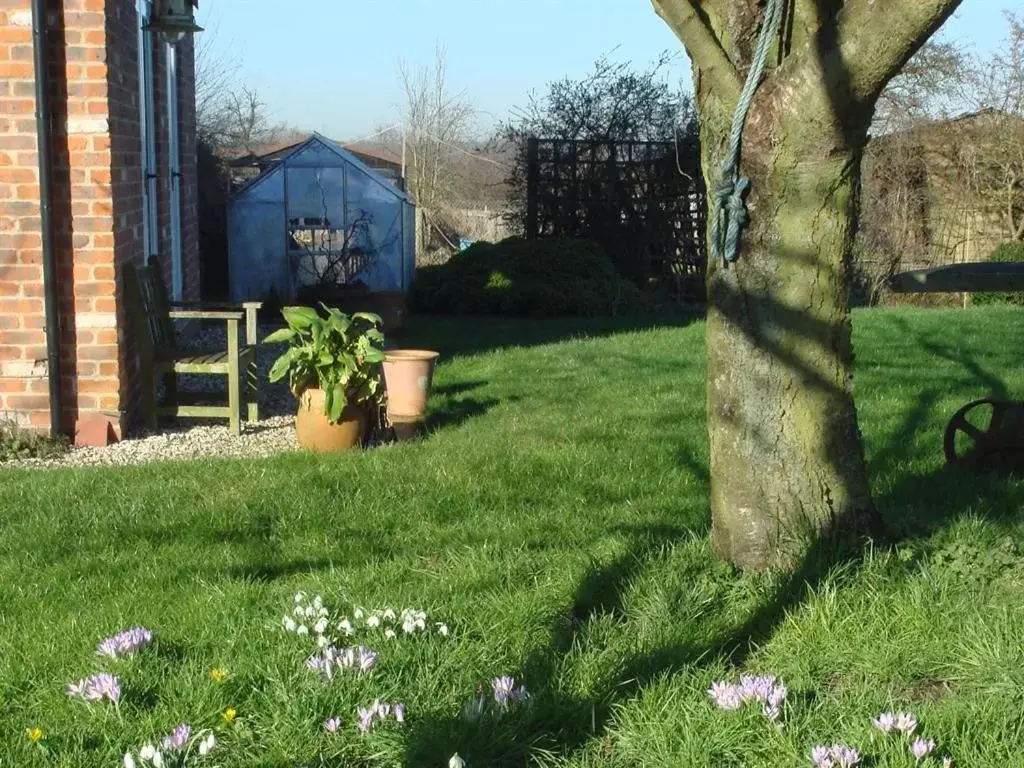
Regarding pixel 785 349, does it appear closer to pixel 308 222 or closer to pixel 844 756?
pixel 844 756

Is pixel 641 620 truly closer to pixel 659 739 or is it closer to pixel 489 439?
pixel 659 739

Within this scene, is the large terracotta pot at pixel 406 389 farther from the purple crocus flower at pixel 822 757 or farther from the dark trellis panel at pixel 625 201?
the dark trellis panel at pixel 625 201

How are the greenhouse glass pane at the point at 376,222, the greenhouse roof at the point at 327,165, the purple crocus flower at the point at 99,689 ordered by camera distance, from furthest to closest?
1. the greenhouse glass pane at the point at 376,222
2. the greenhouse roof at the point at 327,165
3. the purple crocus flower at the point at 99,689

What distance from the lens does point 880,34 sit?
3.35 meters

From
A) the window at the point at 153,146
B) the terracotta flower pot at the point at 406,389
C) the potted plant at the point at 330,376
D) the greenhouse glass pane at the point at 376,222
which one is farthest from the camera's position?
the greenhouse glass pane at the point at 376,222

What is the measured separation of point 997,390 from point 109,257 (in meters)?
5.67

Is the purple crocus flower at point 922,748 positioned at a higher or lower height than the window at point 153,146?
lower

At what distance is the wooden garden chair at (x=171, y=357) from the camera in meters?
7.42

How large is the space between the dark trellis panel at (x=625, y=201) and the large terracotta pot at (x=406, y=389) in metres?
10.0

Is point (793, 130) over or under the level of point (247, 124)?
under

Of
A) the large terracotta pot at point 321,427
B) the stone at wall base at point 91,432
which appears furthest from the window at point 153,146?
the large terracotta pot at point 321,427

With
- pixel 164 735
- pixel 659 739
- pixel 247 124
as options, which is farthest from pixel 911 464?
pixel 247 124

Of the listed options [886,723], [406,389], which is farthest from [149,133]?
[886,723]

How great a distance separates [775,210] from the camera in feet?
12.1
